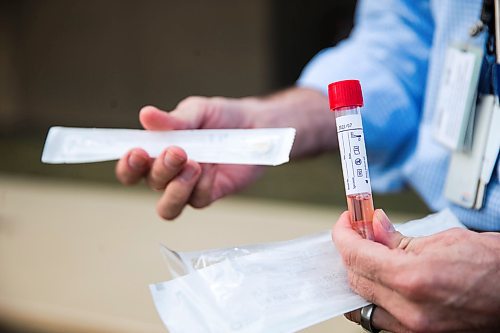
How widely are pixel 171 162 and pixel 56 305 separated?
1306 mm

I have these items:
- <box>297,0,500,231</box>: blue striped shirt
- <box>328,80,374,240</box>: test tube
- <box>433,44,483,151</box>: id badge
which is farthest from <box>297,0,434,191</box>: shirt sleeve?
<box>328,80,374,240</box>: test tube

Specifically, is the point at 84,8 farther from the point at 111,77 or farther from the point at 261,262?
the point at 261,262

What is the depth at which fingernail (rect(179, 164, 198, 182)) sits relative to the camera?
0.70 metres

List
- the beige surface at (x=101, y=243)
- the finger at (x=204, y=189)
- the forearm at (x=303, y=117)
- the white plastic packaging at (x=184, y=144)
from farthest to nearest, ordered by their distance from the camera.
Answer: the beige surface at (x=101, y=243)
the forearm at (x=303, y=117)
the finger at (x=204, y=189)
the white plastic packaging at (x=184, y=144)

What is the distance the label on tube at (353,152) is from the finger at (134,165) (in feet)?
0.85

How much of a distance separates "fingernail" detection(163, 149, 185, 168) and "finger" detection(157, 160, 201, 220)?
0.06 ft

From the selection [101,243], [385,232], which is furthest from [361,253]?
[101,243]

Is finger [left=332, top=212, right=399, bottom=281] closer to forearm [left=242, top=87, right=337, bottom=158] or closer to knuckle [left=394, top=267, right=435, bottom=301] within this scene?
knuckle [left=394, top=267, right=435, bottom=301]

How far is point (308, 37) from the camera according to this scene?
6.62 feet

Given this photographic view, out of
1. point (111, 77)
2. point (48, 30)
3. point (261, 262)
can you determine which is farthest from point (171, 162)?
point (48, 30)

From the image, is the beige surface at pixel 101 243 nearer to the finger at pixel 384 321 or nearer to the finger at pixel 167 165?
the finger at pixel 167 165

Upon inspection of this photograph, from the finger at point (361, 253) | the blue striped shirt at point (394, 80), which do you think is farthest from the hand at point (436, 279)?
the blue striped shirt at point (394, 80)

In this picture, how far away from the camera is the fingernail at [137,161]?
0.70 metres

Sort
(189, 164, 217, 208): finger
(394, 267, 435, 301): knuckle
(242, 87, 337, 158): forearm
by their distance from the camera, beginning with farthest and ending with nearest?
(242, 87, 337, 158): forearm → (189, 164, 217, 208): finger → (394, 267, 435, 301): knuckle
